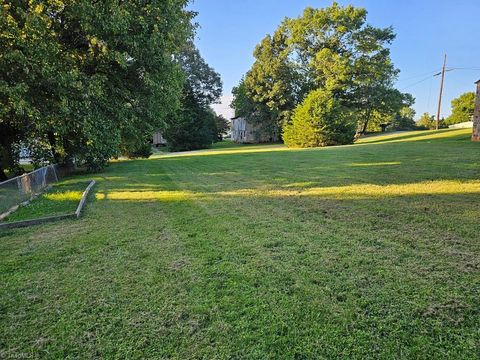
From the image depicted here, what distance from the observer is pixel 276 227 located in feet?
14.4

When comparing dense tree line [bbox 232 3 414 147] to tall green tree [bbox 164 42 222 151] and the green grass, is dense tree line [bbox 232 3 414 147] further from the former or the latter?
the green grass

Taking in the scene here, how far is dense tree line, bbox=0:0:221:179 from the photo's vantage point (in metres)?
9.14

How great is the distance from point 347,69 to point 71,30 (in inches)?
1085

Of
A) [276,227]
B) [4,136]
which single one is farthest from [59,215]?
[4,136]

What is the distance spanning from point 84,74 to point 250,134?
3656cm

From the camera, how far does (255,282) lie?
2.86 m

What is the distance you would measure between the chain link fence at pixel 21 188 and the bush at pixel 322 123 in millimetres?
19490

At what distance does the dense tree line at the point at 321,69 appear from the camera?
3275 centimetres

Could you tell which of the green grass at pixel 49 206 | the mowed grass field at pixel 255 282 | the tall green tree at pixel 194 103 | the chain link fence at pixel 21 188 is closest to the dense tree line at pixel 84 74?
the chain link fence at pixel 21 188

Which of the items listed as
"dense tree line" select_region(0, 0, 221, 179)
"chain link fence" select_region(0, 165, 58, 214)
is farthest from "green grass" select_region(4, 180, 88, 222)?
"dense tree line" select_region(0, 0, 221, 179)

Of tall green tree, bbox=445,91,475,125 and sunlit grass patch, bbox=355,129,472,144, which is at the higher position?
tall green tree, bbox=445,91,475,125

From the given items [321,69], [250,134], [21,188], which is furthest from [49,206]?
[250,134]

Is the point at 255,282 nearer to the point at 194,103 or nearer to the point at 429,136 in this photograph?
the point at 429,136

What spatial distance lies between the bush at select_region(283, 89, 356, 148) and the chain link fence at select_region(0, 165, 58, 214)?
767 inches
